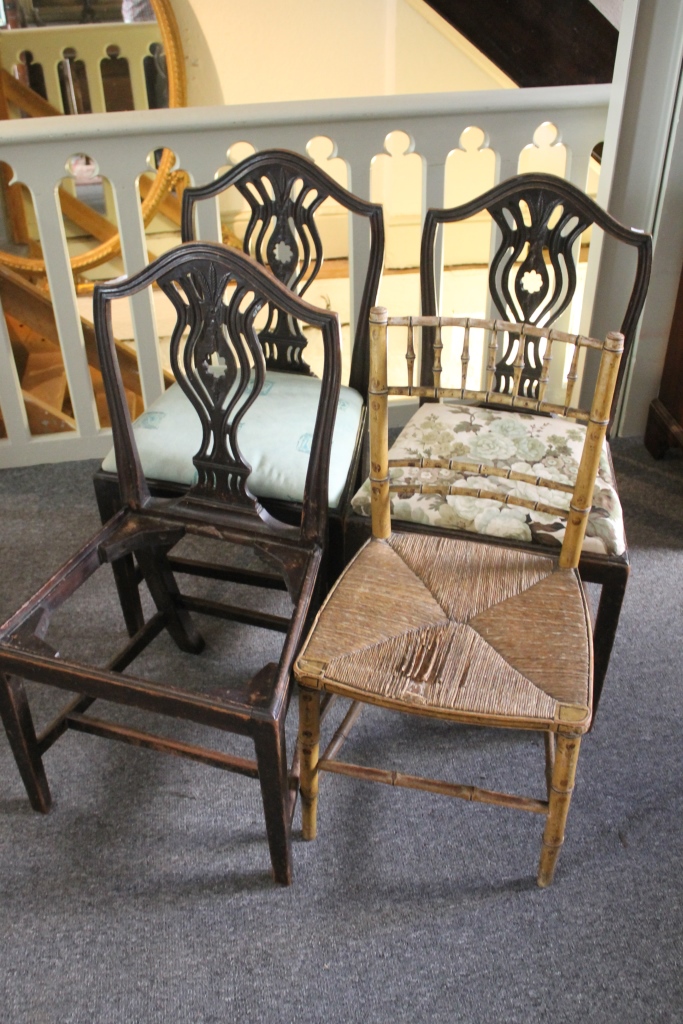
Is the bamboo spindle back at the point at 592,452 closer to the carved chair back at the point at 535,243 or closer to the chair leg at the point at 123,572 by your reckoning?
the carved chair back at the point at 535,243

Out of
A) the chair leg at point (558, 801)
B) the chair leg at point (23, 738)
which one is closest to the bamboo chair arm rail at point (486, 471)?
the chair leg at point (558, 801)

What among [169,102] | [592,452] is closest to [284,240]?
[592,452]

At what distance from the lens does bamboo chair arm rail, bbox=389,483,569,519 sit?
1319 mm

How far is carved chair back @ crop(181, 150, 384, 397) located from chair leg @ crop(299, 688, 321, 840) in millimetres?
827

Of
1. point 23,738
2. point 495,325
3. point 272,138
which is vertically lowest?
point 23,738

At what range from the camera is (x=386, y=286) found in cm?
414

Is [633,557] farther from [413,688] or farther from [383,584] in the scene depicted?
[413,688]

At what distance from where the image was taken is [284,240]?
1751 mm

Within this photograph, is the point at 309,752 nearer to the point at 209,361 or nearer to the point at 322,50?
the point at 209,361

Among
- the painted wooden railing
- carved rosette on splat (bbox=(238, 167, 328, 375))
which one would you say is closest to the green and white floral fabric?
carved rosette on splat (bbox=(238, 167, 328, 375))

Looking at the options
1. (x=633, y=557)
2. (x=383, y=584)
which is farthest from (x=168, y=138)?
(x=633, y=557)

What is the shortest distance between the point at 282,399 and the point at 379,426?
41 cm

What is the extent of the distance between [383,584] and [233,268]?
551mm

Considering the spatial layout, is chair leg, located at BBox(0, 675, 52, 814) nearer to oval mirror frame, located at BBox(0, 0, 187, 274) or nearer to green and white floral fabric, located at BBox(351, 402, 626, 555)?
green and white floral fabric, located at BBox(351, 402, 626, 555)
